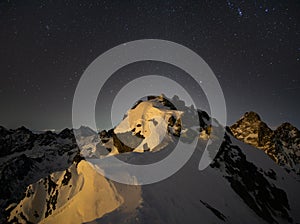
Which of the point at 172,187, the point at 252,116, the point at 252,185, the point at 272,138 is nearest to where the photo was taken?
the point at 172,187

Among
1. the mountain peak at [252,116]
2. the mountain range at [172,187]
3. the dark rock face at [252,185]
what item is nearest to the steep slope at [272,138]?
Result: the mountain peak at [252,116]

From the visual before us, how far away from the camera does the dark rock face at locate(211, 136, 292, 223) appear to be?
32.1 meters

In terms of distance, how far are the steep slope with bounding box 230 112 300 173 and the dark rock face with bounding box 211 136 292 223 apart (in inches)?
2614

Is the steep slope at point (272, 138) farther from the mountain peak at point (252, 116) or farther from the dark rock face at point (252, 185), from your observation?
the dark rock face at point (252, 185)

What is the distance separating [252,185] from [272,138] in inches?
4015

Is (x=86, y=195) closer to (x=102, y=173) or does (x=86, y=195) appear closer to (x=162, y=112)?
(x=102, y=173)

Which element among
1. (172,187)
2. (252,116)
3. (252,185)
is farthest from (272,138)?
(172,187)

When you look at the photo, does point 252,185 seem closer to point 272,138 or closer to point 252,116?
point 272,138

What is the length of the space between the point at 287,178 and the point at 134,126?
36.1 metres

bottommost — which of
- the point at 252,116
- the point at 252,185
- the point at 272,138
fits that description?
the point at 252,185

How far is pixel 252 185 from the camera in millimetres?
36812

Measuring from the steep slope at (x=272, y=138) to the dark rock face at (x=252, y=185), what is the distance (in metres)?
66.4

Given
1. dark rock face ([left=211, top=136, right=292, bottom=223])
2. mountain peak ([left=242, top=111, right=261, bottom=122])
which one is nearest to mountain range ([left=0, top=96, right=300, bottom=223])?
dark rock face ([left=211, top=136, right=292, bottom=223])

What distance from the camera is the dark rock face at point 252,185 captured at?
32.1 metres
